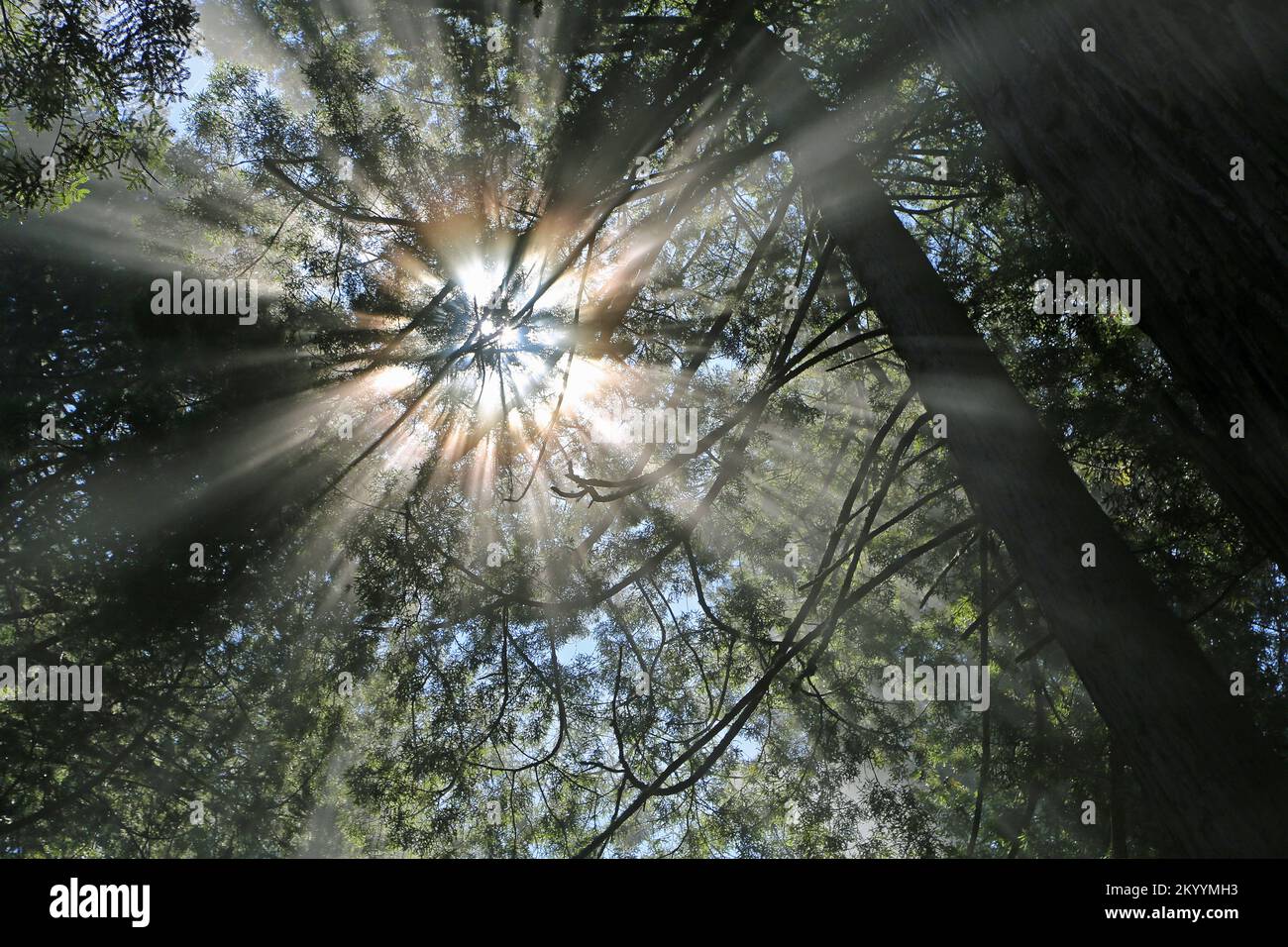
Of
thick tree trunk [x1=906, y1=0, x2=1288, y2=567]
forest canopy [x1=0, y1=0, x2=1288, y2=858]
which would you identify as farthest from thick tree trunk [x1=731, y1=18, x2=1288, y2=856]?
thick tree trunk [x1=906, y1=0, x2=1288, y2=567]

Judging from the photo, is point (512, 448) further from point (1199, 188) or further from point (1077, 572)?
point (1199, 188)

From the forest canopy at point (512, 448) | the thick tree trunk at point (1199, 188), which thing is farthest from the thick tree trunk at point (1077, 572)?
the thick tree trunk at point (1199, 188)

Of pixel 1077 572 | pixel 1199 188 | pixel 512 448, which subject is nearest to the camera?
pixel 1199 188

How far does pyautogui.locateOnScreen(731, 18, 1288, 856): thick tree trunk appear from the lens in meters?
1.75

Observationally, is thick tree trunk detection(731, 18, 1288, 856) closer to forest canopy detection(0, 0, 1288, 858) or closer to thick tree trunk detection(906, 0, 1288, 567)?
forest canopy detection(0, 0, 1288, 858)

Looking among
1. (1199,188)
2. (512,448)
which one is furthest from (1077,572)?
(512,448)

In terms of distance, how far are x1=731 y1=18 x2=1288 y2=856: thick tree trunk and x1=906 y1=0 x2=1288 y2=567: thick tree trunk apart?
2.35ft

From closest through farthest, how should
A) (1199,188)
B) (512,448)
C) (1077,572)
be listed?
(1199,188) < (1077,572) < (512,448)

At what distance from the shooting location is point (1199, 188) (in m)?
1.22

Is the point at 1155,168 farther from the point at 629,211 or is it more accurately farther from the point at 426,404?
the point at 629,211

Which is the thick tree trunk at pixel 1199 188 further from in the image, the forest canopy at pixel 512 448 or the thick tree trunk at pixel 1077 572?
the forest canopy at pixel 512 448

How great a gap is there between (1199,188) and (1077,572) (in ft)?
4.14

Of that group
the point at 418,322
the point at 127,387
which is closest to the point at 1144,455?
the point at 418,322
